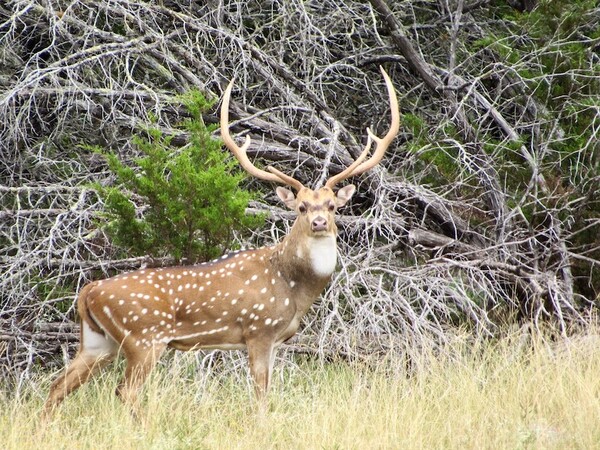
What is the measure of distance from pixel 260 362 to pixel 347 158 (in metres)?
2.73

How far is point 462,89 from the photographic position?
954 cm

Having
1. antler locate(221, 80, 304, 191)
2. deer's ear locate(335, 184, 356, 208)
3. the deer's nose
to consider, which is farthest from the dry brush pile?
the deer's nose

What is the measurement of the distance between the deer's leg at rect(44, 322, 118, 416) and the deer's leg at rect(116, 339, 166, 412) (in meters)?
0.26

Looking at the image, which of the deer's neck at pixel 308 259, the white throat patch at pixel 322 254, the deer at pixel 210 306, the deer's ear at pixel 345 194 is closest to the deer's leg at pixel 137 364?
the deer at pixel 210 306

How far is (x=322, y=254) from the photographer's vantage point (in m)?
6.97

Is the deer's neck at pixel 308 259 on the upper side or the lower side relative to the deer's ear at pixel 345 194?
lower

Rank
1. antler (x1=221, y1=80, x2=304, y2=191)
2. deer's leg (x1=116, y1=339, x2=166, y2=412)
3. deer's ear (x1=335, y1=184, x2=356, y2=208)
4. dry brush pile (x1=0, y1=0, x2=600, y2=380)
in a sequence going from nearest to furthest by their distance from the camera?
1. deer's leg (x1=116, y1=339, x2=166, y2=412)
2. antler (x1=221, y1=80, x2=304, y2=191)
3. deer's ear (x1=335, y1=184, x2=356, y2=208)
4. dry brush pile (x1=0, y1=0, x2=600, y2=380)

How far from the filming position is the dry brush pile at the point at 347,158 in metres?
8.13

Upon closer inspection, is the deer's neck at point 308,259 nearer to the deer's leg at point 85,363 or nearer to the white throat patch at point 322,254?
the white throat patch at point 322,254

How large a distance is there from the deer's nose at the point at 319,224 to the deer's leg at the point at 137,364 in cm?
124

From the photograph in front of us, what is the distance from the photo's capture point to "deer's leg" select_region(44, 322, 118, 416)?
22.3ft

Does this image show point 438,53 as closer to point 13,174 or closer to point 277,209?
point 277,209

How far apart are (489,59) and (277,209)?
3073 mm

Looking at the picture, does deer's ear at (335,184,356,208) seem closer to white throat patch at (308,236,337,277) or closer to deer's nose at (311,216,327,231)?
white throat patch at (308,236,337,277)
